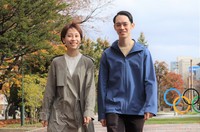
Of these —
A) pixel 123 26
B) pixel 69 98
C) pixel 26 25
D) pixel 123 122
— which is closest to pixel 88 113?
pixel 69 98

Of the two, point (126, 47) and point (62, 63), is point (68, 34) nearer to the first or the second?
point (62, 63)

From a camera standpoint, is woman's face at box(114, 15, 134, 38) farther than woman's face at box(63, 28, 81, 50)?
No

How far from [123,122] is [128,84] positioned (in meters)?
0.37

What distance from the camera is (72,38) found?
473cm

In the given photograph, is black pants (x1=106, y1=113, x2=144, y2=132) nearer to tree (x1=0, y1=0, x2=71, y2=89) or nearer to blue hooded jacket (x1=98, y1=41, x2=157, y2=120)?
blue hooded jacket (x1=98, y1=41, x2=157, y2=120)

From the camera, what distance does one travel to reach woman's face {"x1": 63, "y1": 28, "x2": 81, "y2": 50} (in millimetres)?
4727

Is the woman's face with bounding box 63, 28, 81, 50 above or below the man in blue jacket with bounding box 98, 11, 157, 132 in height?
above

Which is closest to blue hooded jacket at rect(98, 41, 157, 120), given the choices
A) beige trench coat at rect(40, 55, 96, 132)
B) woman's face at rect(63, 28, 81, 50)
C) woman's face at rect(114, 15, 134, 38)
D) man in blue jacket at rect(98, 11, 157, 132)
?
man in blue jacket at rect(98, 11, 157, 132)

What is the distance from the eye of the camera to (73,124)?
463 centimetres

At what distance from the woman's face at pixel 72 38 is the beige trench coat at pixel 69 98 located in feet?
0.55

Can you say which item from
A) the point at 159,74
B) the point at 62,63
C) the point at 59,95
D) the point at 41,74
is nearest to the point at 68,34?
the point at 62,63

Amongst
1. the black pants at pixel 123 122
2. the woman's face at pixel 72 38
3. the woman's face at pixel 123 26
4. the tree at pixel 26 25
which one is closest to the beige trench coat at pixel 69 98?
the woman's face at pixel 72 38

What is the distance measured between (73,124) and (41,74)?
26118mm

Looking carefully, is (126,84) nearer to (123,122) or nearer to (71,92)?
(123,122)
